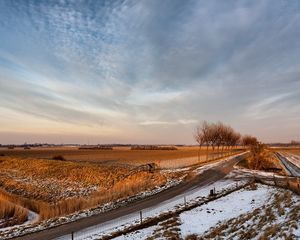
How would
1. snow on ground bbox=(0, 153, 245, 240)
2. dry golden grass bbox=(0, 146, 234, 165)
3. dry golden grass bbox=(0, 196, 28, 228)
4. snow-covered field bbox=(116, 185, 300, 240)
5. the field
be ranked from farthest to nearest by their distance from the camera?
dry golden grass bbox=(0, 146, 234, 165)
the field
dry golden grass bbox=(0, 196, 28, 228)
snow on ground bbox=(0, 153, 245, 240)
snow-covered field bbox=(116, 185, 300, 240)

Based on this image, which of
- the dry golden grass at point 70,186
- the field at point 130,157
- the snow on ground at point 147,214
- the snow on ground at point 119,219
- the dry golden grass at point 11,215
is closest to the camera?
the snow on ground at point 147,214

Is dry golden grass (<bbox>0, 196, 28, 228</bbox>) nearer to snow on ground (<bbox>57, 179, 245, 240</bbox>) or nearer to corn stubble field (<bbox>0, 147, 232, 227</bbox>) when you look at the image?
corn stubble field (<bbox>0, 147, 232, 227</bbox>)

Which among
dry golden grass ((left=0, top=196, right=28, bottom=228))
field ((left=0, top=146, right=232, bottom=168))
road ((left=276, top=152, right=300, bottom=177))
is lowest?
dry golden grass ((left=0, top=196, right=28, bottom=228))

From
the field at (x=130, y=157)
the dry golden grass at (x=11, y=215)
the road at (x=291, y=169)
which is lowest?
the dry golden grass at (x=11, y=215)

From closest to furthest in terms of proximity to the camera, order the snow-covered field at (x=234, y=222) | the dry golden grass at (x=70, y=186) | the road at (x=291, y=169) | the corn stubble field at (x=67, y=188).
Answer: the snow-covered field at (x=234, y=222), the corn stubble field at (x=67, y=188), the dry golden grass at (x=70, y=186), the road at (x=291, y=169)

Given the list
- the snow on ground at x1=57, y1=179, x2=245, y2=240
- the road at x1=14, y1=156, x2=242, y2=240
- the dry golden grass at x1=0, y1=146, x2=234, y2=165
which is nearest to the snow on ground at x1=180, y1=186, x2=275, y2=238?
the snow on ground at x1=57, y1=179, x2=245, y2=240

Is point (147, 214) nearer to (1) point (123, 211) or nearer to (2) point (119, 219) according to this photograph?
(2) point (119, 219)

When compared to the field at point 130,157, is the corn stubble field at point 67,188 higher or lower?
lower

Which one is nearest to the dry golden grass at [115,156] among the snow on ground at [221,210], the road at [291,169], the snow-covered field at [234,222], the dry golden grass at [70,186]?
the dry golden grass at [70,186]

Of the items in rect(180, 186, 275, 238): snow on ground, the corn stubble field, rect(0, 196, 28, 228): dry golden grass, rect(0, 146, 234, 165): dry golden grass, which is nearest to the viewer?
rect(180, 186, 275, 238): snow on ground

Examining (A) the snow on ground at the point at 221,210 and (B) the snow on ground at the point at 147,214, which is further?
(B) the snow on ground at the point at 147,214

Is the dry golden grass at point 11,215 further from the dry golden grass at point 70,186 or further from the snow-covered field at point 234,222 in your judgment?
the snow-covered field at point 234,222

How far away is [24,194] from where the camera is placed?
3988cm

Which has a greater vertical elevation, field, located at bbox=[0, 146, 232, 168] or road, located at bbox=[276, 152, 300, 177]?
field, located at bbox=[0, 146, 232, 168]
